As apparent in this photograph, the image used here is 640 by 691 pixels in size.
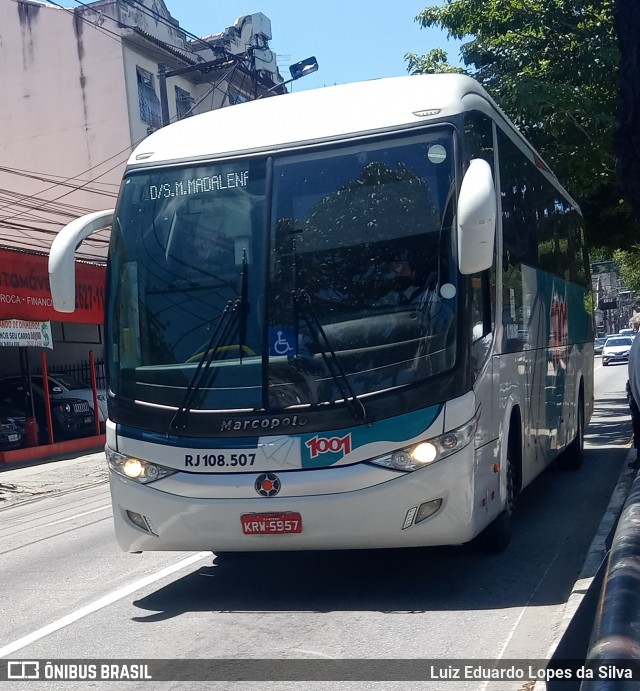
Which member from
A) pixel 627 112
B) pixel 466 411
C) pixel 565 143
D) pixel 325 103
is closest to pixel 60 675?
pixel 466 411

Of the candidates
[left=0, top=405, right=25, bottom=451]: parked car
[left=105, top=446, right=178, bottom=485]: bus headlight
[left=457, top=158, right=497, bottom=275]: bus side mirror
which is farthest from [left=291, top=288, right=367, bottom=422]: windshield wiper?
[left=0, top=405, right=25, bottom=451]: parked car

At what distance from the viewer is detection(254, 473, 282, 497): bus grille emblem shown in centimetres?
620

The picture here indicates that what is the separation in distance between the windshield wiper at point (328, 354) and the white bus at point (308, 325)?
0.04 ft

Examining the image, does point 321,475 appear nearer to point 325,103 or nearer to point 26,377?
point 325,103

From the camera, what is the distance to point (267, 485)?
622 cm

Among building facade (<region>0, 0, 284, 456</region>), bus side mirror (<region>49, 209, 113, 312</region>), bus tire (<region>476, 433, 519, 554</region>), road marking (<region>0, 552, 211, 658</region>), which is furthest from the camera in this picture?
building facade (<region>0, 0, 284, 456</region>)

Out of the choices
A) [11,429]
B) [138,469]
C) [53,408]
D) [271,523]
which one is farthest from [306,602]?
[53,408]

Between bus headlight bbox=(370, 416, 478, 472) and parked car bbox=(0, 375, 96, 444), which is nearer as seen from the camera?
bus headlight bbox=(370, 416, 478, 472)

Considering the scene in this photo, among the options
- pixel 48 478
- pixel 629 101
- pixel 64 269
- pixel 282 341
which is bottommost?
pixel 48 478

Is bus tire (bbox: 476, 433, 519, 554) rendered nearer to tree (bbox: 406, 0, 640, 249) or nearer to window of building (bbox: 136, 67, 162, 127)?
tree (bbox: 406, 0, 640, 249)

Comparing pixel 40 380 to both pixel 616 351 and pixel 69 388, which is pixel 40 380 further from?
pixel 616 351

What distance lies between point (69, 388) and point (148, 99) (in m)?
13.1

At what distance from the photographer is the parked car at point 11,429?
20.9 metres

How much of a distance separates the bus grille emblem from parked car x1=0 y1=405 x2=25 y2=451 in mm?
15881
